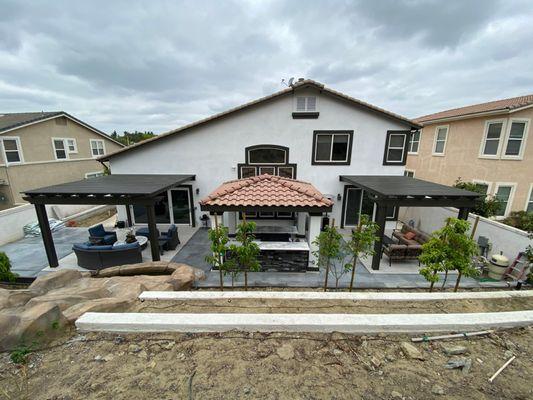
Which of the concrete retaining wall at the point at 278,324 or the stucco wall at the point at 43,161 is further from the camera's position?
the stucco wall at the point at 43,161

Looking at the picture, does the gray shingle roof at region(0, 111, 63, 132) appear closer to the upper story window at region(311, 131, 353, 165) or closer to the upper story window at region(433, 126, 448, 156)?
the upper story window at region(311, 131, 353, 165)

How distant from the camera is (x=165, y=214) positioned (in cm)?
1205

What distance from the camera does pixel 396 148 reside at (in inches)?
441

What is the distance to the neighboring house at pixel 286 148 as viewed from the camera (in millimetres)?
10820

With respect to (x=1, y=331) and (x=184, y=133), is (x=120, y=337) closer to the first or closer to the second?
(x=1, y=331)

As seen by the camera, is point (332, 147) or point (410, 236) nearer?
point (410, 236)

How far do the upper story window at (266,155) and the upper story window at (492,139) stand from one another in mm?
11626

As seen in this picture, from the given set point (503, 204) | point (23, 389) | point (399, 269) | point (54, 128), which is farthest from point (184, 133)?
point (503, 204)

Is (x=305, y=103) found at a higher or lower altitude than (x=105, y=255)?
higher

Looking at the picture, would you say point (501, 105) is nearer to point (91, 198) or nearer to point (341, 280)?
point (341, 280)

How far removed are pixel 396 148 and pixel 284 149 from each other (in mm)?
5711

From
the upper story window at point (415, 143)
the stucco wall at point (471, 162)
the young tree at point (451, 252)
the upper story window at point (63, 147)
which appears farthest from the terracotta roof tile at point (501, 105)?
the upper story window at point (63, 147)

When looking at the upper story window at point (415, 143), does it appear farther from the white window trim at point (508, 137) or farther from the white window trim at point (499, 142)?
the white window trim at point (508, 137)

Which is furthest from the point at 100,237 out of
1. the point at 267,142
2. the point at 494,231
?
the point at 494,231
